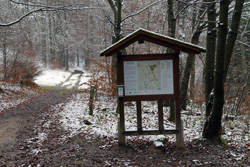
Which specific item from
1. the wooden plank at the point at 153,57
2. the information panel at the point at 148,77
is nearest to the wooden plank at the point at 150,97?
the information panel at the point at 148,77

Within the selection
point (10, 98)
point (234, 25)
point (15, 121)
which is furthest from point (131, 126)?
point (10, 98)

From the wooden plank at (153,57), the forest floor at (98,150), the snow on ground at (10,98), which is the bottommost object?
the forest floor at (98,150)

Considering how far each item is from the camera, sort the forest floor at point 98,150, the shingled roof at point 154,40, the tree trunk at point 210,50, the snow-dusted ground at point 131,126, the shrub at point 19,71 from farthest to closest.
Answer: the shrub at point 19,71
the snow-dusted ground at point 131,126
the tree trunk at point 210,50
the shingled roof at point 154,40
the forest floor at point 98,150

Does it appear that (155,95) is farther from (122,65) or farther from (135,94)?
(122,65)

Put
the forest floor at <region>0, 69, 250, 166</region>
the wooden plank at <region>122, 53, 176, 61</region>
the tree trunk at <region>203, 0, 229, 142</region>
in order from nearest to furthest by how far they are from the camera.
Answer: the forest floor at <region>0, 69, 250, 166</region>
the tree trunk at <region>203, 0, 229, 142</region>
the wooden plank at <region>122, 53, 176, 61</region>

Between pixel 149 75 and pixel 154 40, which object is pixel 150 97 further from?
pixel 154 40

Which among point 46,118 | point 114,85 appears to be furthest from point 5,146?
point 114,85

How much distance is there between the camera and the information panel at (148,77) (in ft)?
19.2

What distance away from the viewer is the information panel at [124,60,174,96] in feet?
19.2

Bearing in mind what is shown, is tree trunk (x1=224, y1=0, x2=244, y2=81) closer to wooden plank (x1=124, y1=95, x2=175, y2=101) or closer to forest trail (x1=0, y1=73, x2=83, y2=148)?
wooden plank (x1=124, y1=95, x2=175, y2=101)

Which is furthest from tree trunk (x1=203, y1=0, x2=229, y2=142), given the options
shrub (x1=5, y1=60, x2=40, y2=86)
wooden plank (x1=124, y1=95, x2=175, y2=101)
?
shrub (x1=5, y1=60, x2=40, y2=86)

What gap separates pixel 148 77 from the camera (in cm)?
589

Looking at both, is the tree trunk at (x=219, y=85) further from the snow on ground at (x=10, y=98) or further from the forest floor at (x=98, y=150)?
the snow on ground at (x=10, y=98)

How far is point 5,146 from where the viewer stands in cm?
604
